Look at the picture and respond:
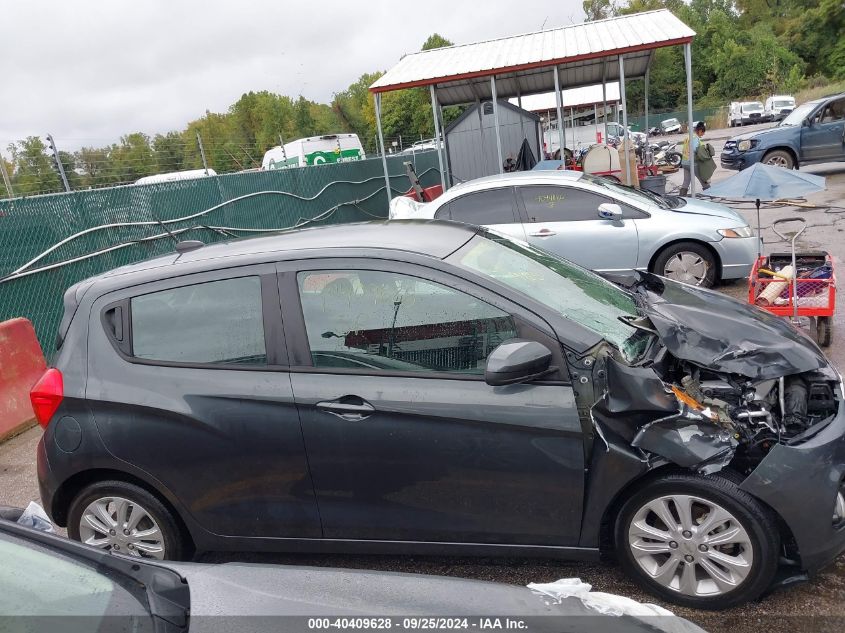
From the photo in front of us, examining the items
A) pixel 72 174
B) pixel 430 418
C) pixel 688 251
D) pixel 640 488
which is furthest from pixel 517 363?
pixel 72 174

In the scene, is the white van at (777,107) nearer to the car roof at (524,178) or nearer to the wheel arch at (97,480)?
Answer: the car roof at (524,178)

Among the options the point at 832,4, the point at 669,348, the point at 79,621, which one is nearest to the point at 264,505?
the point at 79,621

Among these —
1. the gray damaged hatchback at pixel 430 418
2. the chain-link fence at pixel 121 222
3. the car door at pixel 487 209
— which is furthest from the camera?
the car door at pixel 487 209

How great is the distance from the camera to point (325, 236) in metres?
3.54

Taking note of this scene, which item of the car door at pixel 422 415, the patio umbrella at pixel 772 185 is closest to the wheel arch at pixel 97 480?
the car door at pixel 422 415

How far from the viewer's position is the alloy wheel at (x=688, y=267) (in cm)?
782

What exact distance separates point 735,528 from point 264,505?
2.03 m

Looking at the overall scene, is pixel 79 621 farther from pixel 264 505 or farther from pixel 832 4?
pixel 832 4

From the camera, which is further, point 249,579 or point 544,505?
point 544,505

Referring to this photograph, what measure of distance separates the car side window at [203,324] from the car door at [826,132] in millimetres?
17092

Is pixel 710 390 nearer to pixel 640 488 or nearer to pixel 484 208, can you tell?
pixel 640 488

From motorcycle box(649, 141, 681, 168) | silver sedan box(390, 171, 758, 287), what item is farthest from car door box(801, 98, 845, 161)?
silver sedan box(390, 171, 758, 287)

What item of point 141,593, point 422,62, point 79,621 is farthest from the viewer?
point 422,62

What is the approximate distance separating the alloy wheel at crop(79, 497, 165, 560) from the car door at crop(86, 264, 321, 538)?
260 millimetres
